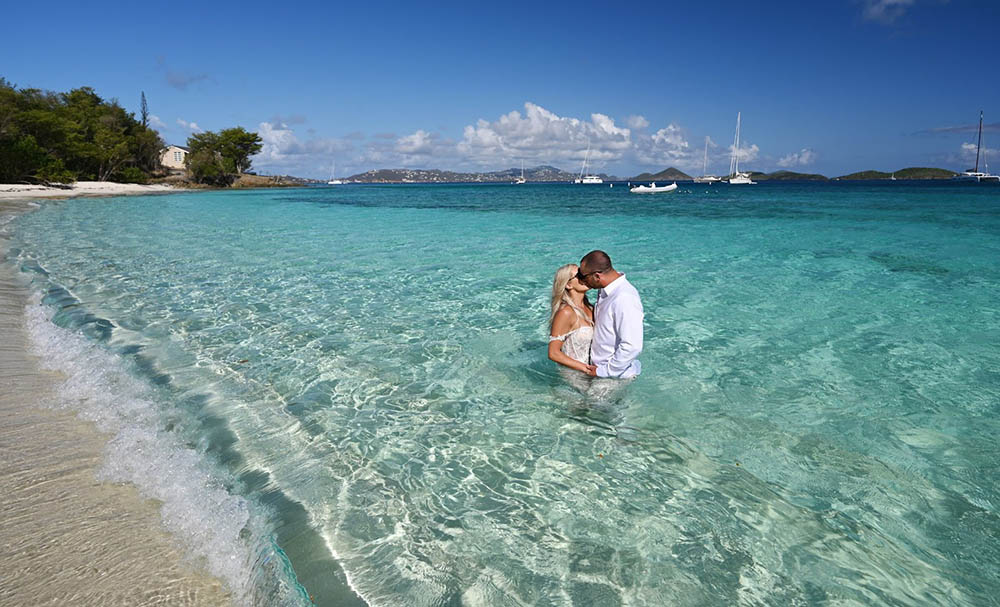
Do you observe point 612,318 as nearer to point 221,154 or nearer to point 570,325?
point 570,325

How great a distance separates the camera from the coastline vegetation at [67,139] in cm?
4834

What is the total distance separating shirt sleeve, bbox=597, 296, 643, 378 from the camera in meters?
4.75

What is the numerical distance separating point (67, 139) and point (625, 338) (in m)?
72.1

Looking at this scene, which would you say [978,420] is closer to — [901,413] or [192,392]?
[901,413]

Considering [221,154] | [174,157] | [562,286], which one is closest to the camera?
[562,286]

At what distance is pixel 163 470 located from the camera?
4090 millimetres

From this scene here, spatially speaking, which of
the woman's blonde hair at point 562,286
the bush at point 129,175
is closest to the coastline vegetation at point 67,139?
the bush at point 129,175

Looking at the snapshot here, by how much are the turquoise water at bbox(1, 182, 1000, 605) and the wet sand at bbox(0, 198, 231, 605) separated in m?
0.17

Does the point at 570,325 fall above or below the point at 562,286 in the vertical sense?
below

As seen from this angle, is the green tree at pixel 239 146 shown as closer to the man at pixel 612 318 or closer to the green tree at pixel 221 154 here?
the green tree at pixel 221 154

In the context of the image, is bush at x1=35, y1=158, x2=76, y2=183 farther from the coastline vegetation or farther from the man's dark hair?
the man's dark hair

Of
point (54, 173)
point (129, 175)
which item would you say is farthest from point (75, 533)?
point (129, 175)

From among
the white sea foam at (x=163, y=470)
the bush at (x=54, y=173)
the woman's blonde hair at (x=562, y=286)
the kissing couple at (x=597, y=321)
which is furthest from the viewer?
the bush at (x=54, y=173)

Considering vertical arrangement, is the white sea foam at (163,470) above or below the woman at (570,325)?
below
